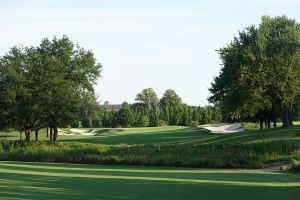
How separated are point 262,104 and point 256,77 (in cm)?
319

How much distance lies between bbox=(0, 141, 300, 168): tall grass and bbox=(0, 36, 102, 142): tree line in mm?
11976

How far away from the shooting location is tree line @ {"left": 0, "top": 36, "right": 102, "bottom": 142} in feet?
162

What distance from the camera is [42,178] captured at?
18.0 meters

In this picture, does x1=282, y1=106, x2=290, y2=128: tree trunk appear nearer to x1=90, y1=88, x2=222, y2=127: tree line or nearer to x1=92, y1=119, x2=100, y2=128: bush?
x1=90, y1=88, x2=222, y2=127: tree line

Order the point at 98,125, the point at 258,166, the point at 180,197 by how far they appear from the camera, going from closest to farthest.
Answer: the point at 180,197
the point at 258,166
the point at 98,125

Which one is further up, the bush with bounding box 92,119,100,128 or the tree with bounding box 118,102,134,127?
the tree with bounding box 118,102,134,127

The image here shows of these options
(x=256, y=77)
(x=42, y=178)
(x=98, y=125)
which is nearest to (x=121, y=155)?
(x=42, y=178)

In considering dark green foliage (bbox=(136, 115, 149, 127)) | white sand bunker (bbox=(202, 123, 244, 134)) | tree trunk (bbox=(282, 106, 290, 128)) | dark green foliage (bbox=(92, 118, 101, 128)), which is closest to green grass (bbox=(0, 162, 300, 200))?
tree trunk (bbox=(282, 106, 290, 128))

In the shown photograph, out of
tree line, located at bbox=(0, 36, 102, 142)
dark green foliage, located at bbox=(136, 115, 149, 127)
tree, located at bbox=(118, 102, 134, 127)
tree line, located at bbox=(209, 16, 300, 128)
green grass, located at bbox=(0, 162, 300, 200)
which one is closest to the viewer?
green grass, located at bbox=(0, 162, 300, 200)

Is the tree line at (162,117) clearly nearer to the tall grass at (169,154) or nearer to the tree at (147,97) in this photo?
the tree at (147,97)

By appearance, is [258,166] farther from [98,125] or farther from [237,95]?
[98,125]

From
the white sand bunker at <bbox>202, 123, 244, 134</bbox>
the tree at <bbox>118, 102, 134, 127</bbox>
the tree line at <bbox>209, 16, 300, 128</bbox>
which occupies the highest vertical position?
the tree line at <bbox>209, 16, 300, 128</bbox>

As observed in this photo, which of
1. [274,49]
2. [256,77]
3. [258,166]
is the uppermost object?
[274,49]

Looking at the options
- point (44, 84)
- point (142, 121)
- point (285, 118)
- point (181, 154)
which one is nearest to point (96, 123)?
point (142, 121)
